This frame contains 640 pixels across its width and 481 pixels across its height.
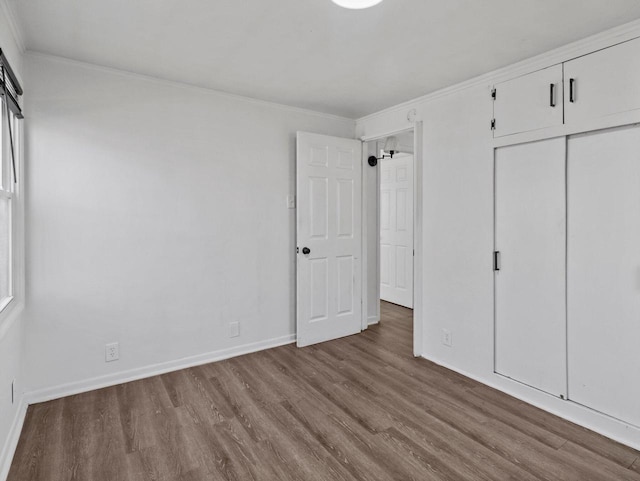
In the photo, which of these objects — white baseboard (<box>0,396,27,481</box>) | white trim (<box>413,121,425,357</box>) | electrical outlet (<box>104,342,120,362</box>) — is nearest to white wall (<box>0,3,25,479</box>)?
white baseboard (<box>0,396,27,481</box>)

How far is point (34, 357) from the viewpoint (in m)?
2.55

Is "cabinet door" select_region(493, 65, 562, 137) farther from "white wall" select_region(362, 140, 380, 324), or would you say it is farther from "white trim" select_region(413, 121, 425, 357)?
"white wall" select_region(362, 140, 380, 324)

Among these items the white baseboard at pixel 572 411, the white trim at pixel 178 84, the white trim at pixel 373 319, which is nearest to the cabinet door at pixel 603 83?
the white baseboard at pixel 572 411

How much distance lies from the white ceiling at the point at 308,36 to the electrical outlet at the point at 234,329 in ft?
6.93

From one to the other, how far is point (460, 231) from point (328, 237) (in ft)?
4.38

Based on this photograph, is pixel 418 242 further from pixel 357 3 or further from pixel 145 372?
pixel 145 372

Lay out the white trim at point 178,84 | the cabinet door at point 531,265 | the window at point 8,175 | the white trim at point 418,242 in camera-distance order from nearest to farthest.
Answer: the window at point 8,175 → the cabinet door at point 531,265 → the white trim at point 178,84 → the white trim at point 418,242

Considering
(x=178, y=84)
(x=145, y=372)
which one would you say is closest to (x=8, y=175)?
(x=178, y=84)

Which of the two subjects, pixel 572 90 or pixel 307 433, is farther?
pixel 572 90

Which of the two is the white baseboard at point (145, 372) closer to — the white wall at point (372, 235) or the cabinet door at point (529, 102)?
the white wall at point (372, 235)

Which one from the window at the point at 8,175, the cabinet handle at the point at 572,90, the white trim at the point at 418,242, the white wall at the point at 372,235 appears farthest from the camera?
the white wall at the point at 372,235

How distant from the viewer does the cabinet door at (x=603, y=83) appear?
2.09 m

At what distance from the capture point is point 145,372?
117 inches

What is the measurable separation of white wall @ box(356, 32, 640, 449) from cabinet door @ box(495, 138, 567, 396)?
0.08m
